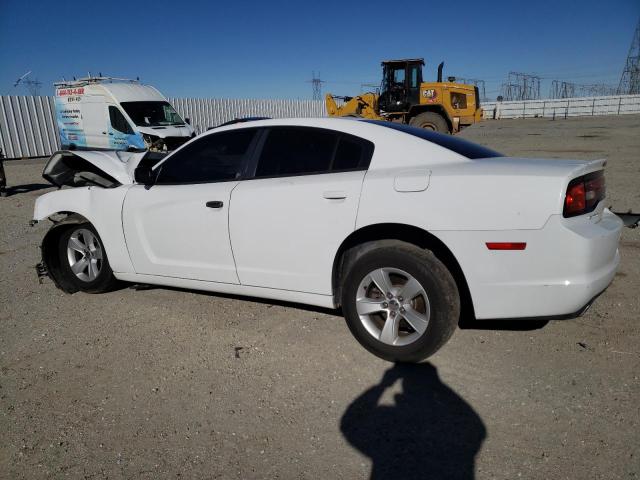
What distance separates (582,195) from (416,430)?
1640mm

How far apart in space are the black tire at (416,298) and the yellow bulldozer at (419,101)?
51.7ft

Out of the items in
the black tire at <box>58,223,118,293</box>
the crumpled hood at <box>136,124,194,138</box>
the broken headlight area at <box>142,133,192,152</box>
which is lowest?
the black tire at <box>58,223,118,293</box>

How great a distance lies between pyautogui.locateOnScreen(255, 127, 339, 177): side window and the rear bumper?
1.16m

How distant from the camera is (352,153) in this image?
3258 millimetres

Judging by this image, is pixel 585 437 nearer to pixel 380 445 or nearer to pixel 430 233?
pixel 380 445

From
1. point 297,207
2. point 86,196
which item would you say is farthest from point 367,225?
point 86,196

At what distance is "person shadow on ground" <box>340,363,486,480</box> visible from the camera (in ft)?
7.27

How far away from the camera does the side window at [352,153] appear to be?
126 inches

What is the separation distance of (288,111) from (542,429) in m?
31.9

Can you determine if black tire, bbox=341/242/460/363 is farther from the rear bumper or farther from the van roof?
the van roof

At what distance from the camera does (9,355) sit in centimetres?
344

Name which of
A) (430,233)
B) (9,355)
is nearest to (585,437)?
(430,233)

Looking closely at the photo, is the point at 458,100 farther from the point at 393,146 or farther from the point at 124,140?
the point at 393,146

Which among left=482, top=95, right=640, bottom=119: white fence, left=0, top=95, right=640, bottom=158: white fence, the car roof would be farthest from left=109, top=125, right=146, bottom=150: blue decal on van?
left=482, top=95, right=640, bottom=119: white fence
